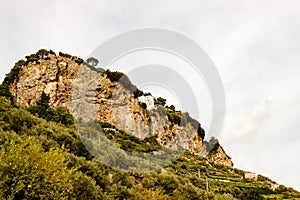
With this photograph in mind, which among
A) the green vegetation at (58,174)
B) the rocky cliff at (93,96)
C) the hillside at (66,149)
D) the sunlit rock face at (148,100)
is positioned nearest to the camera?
the green vegetation at (58,174)

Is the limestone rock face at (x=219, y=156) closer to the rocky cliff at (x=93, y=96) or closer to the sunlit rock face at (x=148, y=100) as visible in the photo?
the rocky cliff at (x=93, y=96)

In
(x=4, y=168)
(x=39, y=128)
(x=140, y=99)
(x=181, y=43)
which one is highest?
(x=140, y=99)

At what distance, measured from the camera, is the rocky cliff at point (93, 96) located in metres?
94.4

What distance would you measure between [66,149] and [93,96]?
77668mm

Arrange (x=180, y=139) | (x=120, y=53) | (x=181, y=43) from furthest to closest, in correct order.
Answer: (x=180, y=139) < (x=181, y=43) < (x=120, y=53)

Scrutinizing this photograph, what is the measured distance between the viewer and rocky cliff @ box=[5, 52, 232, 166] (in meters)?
94.4

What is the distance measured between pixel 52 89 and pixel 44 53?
534 inches

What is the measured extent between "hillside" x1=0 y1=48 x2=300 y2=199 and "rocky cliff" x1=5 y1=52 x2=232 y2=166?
0.95 feet

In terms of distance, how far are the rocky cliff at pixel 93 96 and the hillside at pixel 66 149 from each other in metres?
0.29

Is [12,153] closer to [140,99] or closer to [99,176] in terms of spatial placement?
[99,176]

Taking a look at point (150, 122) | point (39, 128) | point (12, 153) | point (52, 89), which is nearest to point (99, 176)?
point (39, 128)

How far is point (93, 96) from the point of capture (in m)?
100

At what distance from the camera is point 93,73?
105 m

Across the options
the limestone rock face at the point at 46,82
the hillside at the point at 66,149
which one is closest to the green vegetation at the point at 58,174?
the hillside at the point at 66,149
